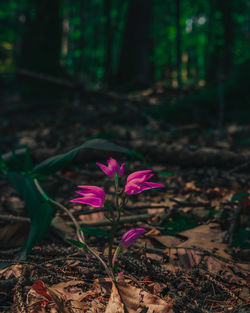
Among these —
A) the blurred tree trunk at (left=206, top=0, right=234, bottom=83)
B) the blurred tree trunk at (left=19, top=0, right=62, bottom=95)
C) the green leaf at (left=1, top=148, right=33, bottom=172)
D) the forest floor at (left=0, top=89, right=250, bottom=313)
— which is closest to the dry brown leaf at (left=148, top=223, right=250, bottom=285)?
the forest floor at (left=0, top=89, right=250, bottom=313)

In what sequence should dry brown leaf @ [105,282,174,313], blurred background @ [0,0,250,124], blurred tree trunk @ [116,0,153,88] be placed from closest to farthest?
dry brown leaf @ [105,282,174,313] → blurred background @ [0,0,250,124] → blurred tree trunk @ [116,0,153,88]

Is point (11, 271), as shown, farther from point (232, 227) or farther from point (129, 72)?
point (129, 72)

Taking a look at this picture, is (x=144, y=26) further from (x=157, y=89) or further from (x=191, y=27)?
(x=191, y=27)

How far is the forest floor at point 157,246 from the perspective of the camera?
912 millimetres

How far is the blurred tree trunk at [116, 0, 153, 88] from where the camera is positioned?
790 centimetres

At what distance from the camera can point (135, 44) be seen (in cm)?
802

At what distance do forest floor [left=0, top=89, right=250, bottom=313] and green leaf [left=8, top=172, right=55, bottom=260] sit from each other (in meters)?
0.08

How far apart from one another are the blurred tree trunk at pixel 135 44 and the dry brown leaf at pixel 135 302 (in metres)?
7.32

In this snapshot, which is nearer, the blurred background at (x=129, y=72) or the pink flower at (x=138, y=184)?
the pink flower at (x=138, y=184)

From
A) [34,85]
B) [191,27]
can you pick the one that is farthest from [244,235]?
[191,27]

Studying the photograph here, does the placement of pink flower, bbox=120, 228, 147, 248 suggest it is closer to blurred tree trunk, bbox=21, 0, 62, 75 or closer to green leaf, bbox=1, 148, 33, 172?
green leaf, bbox=1, 148, 33, 172

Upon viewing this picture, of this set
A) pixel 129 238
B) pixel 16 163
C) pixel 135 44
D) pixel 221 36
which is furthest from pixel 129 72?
pixel 129 238

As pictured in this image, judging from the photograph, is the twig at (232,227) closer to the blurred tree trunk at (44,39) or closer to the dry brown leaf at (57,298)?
the dry brown leaf at (57,298)

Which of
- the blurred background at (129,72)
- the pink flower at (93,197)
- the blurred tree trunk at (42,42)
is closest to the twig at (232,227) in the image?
the pink flower at (93,197)
